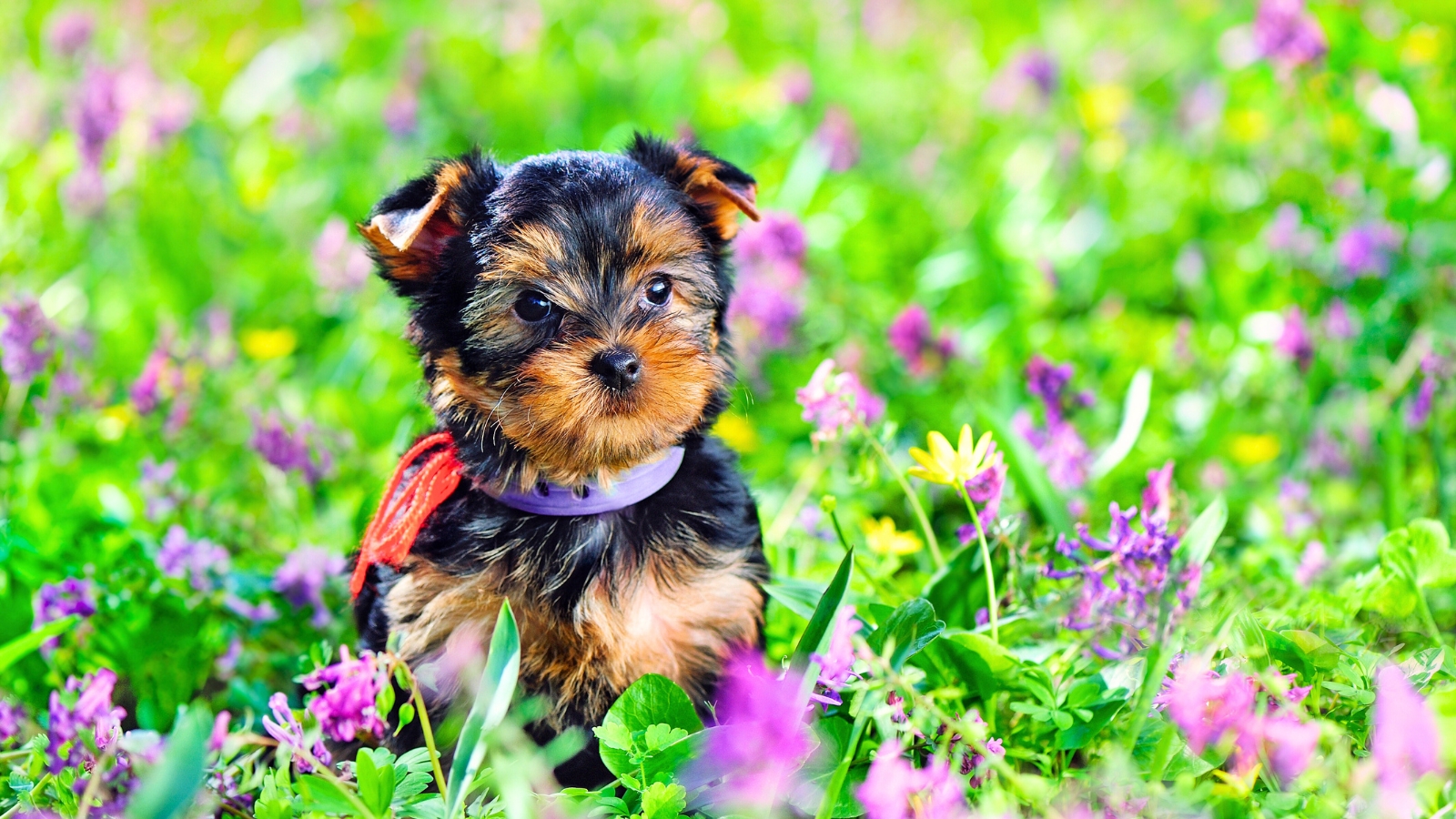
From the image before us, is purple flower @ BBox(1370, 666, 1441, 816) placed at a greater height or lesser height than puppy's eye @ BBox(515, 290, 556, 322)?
lesser

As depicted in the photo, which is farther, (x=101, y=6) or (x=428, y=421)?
(x=101, y=6)

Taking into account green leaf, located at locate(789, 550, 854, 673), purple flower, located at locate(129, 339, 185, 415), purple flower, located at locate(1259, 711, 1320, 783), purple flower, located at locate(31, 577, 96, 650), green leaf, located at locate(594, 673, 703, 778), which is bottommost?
purple flower, located at locate(31, 577, 96, 650)

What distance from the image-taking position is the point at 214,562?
3.55m

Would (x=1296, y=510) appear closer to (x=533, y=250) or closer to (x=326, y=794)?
(x=533, y=250)

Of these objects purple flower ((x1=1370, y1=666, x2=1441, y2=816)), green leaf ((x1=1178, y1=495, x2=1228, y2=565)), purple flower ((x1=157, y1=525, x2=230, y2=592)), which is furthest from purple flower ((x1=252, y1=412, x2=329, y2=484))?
purple flower ((x1=1370, y1=666, x2=1441, y2=816))

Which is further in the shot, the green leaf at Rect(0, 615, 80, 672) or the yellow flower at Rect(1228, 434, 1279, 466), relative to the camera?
the yellow flower at Rect(1228, 434, 1279, 466)

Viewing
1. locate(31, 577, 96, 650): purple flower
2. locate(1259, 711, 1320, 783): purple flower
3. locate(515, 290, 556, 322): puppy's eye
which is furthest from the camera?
locate(31, 577, 96, 650): purple flower

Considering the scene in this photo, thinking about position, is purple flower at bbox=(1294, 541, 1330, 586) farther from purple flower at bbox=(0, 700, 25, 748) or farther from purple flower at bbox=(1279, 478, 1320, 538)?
purple flower at bbox=(0, 700, 25, 748)

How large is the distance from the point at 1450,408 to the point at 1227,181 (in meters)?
2.49

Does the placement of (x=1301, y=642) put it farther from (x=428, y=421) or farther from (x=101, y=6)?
(x=101, y=6)

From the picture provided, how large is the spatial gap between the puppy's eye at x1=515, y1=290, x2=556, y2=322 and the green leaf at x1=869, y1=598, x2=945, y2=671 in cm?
104

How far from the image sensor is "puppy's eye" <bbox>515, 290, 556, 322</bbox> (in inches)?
107

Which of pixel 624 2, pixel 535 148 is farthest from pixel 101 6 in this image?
pixel 535 148

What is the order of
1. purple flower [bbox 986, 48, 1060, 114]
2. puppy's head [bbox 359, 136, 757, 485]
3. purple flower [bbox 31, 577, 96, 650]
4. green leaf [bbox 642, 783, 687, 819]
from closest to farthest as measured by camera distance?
1. green leaf [bbox 642, 783, 687, 819]
2. puppy's head [bbox 359, 136, 757, 485]
3. purple flower [bbox 31, 577, 96, 650]
4. purple flower [bbox 986, 48, 1060, 114]
